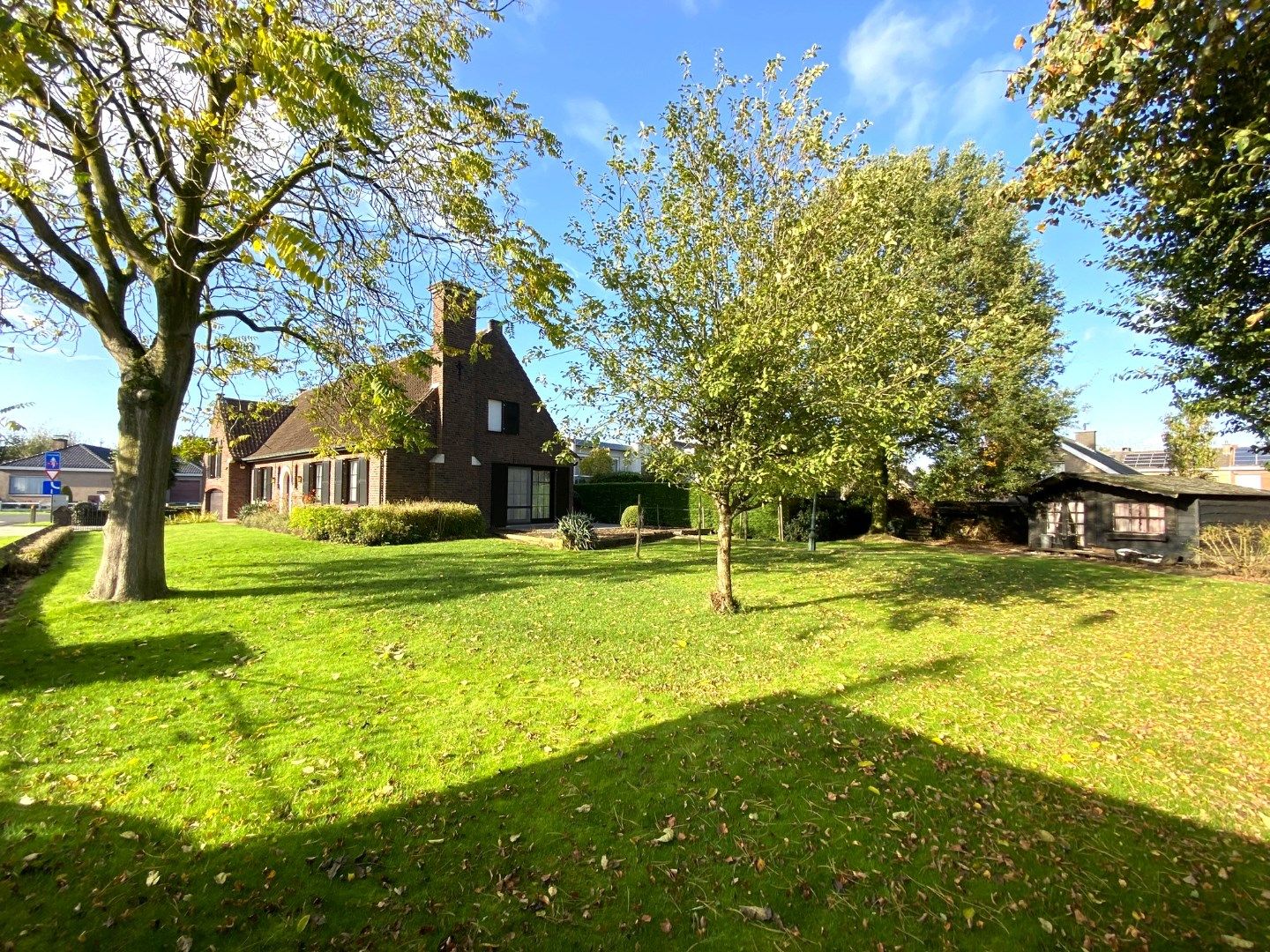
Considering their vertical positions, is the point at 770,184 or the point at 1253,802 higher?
the point at 770,184

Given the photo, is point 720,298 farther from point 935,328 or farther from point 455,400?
point 455,400

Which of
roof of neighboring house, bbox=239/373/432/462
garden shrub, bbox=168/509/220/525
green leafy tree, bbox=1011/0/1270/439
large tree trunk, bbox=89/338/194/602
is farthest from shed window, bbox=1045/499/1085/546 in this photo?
garden shrub, bbox=168/509/220/525

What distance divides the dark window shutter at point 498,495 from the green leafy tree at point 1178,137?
17944 mm

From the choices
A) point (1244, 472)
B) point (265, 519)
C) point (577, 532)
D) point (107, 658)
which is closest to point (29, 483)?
point (265, 519)

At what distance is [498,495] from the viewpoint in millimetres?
20797

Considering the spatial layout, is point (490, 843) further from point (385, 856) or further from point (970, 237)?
point (970, 237)

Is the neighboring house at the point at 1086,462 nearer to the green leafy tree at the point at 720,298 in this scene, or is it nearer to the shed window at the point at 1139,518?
the shed window at the point at 1139,518

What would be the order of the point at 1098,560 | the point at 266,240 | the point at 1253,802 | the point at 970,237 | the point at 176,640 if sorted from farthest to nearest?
the point at 970,237 → the point at 1098,560 → the point at 176,640 → the point at 266,240 → the point at 1253,802

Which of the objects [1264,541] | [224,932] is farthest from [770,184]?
[1264,541]

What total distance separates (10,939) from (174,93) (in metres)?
5.49

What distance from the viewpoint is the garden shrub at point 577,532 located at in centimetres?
1529

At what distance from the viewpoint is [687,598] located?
8922 millimetres

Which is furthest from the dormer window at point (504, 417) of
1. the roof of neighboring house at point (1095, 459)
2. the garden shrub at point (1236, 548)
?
the roof of neighboring house at point (1095, 459)

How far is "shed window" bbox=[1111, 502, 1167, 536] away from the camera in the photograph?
15.6 metres
